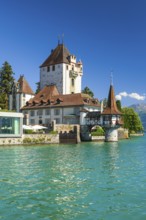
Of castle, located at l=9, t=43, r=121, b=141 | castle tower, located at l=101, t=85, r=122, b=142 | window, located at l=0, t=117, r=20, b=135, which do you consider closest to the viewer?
window, located at l=0, t=117, r=20, b=135

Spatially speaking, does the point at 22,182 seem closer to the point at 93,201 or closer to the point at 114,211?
the point at 93,201

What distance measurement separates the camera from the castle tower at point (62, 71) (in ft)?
289

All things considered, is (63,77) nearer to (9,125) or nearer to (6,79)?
(6,79)

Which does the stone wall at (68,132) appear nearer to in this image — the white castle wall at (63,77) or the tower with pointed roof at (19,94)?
the tower with pointed roof at (19,94)

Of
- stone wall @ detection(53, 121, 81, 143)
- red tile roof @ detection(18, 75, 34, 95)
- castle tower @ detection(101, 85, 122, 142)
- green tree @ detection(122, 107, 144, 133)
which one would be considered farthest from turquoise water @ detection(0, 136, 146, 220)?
green tree @ detection(122, 107, 144, 133)

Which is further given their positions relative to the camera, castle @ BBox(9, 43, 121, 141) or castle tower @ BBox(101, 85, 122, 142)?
castle @ BBox(9, 43, 121, 141)

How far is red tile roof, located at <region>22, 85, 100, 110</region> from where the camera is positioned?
72.8 meters

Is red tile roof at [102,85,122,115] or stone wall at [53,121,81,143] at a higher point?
red tile roof at [102,85,122,115]

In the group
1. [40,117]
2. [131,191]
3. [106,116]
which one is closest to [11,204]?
[131,191]

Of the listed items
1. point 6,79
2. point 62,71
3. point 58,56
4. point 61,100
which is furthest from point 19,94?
point 58,56

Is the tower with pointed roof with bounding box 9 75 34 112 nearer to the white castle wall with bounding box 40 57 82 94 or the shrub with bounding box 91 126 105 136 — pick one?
the white castle wall with bounding box 40 57 82 94

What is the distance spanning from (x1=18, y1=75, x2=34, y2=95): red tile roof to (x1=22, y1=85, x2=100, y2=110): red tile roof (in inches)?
117

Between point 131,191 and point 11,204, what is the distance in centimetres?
614

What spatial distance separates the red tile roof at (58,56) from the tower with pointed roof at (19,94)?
10.1 m
